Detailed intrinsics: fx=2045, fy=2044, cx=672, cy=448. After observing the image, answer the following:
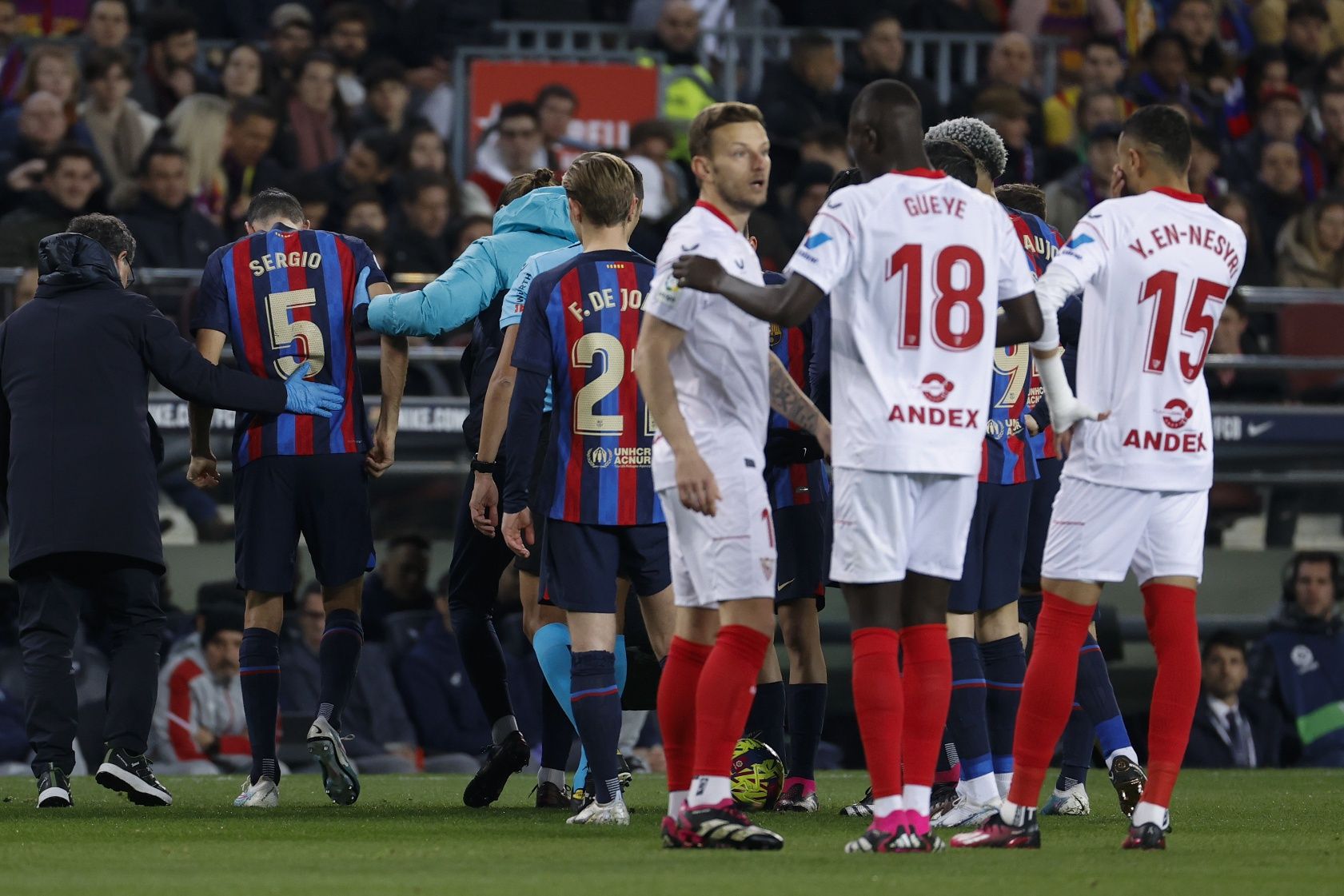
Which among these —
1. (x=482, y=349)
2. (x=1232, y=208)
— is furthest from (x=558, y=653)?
(x=1232, y=208)

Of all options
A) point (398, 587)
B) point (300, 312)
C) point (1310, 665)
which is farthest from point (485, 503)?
point (1310, 665)

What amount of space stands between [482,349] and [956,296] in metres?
2.84

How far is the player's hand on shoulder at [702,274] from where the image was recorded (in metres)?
5.13

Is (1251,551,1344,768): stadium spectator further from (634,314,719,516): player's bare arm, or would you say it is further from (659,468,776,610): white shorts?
(634,314,719,516): player's bare arm

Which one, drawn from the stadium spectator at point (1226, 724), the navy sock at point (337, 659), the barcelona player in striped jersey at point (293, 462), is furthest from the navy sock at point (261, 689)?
the stadium spectator at point (1226, 724)

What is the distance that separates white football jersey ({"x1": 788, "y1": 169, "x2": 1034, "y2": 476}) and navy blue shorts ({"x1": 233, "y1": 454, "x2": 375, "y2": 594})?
2.71m

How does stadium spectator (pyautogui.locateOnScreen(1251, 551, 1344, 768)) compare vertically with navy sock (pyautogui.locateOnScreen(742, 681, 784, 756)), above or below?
below

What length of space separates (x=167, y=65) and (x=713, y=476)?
30.4ft

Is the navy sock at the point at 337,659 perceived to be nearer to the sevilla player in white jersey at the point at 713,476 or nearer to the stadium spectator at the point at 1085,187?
the sevilla player in white jersey at the point at 713,476

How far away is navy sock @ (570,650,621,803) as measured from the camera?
20.4 ft

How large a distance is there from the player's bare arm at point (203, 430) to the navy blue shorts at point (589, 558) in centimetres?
175

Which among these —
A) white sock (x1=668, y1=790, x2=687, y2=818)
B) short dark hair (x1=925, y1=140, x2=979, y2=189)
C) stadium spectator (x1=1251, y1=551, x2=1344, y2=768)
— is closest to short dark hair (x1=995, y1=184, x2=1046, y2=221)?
short dark hair (x1=925, y1=140, x2=979, y2=189)

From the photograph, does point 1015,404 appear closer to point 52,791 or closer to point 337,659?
point 337,659

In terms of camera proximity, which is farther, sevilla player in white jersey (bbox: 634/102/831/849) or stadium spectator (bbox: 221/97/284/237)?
stadium spectator (bbox: 221/97/284/237)
